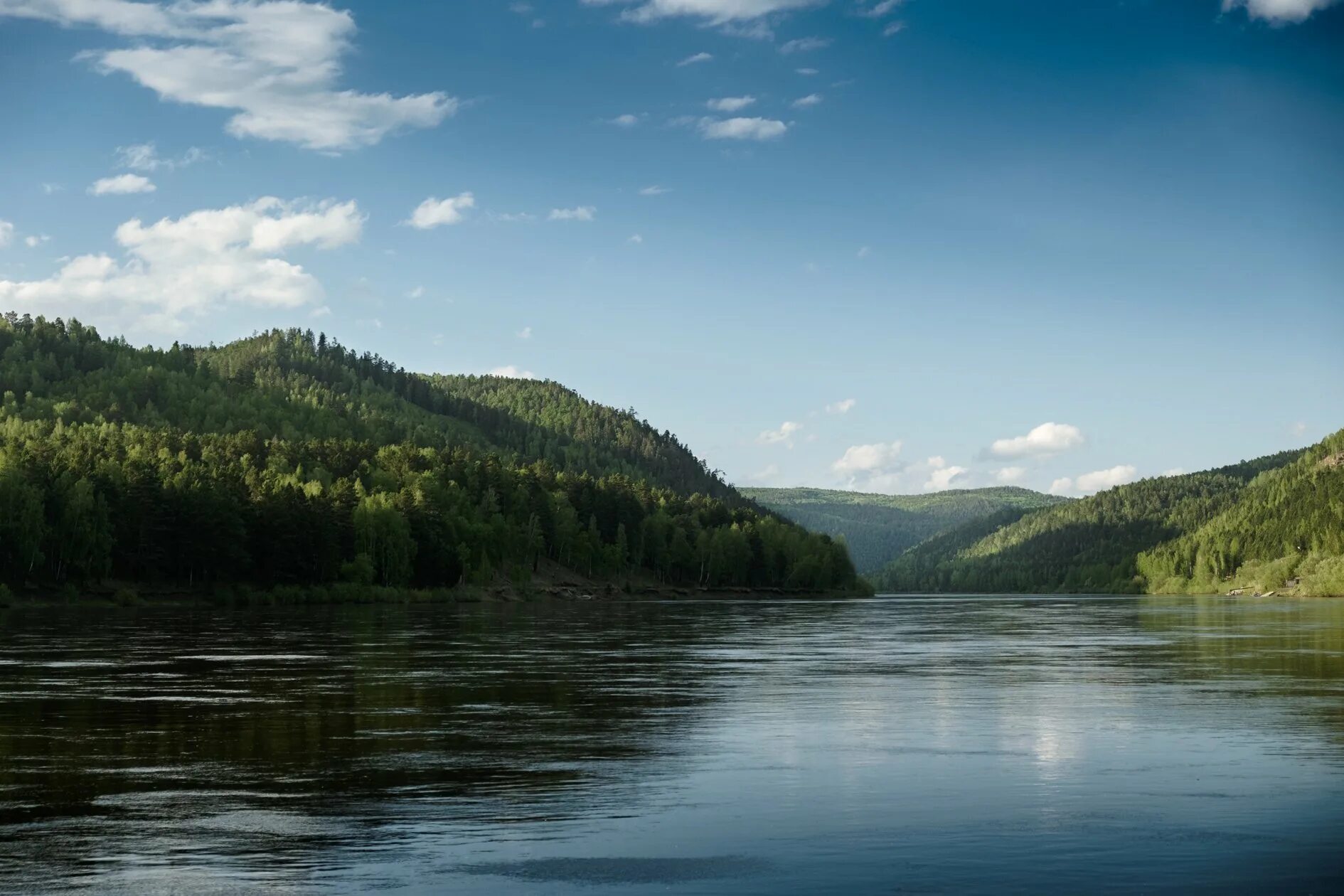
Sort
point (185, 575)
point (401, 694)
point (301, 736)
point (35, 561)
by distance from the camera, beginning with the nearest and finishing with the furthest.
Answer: point (301, 736)
point (401, 694)
point (35, 561)
point (185, 575)

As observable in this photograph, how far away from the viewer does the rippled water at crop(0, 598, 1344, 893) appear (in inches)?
765

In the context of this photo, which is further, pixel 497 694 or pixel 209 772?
pixel 497 694

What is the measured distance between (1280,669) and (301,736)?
3984cm

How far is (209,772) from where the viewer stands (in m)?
27.7

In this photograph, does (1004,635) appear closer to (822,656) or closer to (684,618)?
(822,656)

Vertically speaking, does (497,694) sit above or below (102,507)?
below

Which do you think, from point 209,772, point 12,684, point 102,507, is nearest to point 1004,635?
point 12,684

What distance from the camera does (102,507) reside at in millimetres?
141125

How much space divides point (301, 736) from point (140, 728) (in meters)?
4.53

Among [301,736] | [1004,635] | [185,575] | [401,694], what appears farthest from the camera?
[185,575]

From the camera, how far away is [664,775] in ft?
91.7

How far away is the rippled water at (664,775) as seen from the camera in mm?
19422

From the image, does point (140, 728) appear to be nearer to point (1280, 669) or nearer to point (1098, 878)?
point (1098, 878)

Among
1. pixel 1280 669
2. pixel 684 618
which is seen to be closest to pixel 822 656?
→ pixel 1280 669
